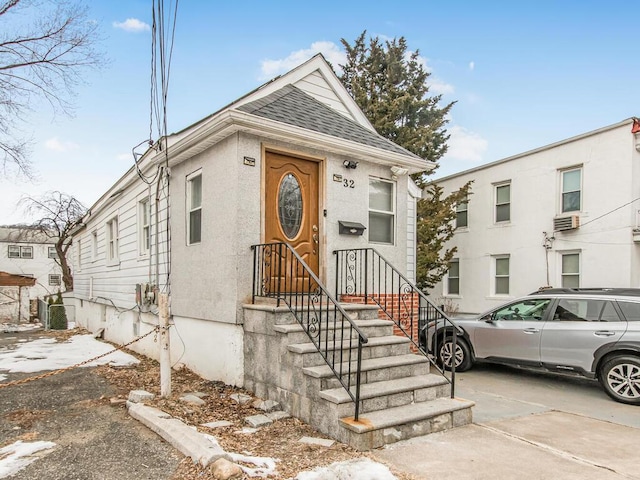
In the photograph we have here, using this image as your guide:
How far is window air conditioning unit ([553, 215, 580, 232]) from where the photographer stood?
1107 centimetres

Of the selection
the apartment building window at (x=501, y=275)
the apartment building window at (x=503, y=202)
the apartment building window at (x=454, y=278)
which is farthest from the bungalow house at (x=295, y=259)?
the apartment building window at (x=454, y=278)

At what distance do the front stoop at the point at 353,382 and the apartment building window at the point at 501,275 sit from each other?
9.08m

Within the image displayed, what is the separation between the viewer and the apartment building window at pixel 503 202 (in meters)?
13.1

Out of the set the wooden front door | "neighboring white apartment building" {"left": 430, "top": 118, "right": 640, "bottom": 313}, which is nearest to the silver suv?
the wooden front door

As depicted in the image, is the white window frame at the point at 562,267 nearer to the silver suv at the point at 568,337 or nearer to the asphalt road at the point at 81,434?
the silver suv at the point at 568,337

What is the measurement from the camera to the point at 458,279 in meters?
14.5

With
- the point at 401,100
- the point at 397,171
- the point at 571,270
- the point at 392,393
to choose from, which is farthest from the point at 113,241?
the point at 571,270

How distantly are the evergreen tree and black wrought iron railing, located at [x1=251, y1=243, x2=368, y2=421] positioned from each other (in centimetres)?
903

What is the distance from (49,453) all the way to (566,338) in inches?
242

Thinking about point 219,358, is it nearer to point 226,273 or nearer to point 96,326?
point 226,273

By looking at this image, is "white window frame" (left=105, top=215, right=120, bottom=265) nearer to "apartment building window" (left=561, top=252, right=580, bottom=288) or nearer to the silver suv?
the silver suv

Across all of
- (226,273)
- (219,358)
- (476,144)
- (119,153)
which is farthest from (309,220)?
(476,144)

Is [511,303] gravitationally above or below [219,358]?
above

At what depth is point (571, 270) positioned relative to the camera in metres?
11.5
